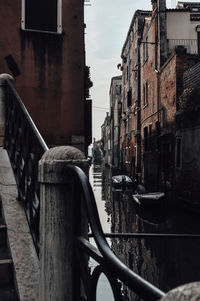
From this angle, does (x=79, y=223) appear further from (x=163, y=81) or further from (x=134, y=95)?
(x=134, y=95)

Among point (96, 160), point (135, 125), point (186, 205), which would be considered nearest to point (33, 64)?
point (186, 205)

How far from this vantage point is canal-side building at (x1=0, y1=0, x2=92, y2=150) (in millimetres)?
8906

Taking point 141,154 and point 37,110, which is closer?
point 37,110

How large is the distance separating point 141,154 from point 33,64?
17651mm

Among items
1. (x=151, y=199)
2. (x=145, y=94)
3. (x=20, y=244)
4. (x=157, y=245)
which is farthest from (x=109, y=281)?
(x=145, y=94)

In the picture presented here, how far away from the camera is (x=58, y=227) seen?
1.92 meters

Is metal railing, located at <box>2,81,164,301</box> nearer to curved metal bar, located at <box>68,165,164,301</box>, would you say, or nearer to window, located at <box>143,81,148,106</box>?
curved metal bar, located at <box>68,165,164,301</box>

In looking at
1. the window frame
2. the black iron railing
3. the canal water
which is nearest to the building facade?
the window frame


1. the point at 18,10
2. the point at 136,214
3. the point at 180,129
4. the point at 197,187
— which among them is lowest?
the point at 136,214

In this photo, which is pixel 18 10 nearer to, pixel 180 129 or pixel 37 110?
pixel 37 110

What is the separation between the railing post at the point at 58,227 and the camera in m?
1.89

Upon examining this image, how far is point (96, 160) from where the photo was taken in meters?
93.6

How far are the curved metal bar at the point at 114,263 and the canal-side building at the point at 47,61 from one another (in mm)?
7385

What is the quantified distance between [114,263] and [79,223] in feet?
2.15
